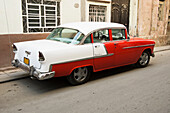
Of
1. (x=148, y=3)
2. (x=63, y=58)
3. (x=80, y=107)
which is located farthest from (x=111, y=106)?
(x=148, y=3)

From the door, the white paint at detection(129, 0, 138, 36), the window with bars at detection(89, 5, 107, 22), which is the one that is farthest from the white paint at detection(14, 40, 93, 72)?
the white paint at detection(129, 0, 138, 36)

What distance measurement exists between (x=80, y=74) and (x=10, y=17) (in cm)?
396

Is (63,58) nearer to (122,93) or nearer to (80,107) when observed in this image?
A: (80,107)

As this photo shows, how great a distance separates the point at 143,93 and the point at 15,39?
17.5ft

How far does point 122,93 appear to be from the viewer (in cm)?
455

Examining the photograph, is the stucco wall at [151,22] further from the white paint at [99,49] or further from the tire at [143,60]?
the white paint at [99,49]

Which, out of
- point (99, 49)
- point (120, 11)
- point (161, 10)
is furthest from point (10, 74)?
point (161, 10)

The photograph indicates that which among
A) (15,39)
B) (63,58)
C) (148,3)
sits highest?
(148,3)

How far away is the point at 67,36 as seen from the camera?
5.33 metres

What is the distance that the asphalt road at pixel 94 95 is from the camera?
3760 millimetres

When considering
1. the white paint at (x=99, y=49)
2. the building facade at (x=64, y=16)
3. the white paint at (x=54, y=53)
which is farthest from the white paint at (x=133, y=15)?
the white paint at (x=54, y=53)

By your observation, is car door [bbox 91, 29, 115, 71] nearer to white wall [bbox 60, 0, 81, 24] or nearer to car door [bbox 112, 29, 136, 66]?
car door [bbox 112, 29, 136, 66]

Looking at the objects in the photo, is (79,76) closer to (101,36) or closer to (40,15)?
(101,36)

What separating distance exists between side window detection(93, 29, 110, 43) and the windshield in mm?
486
